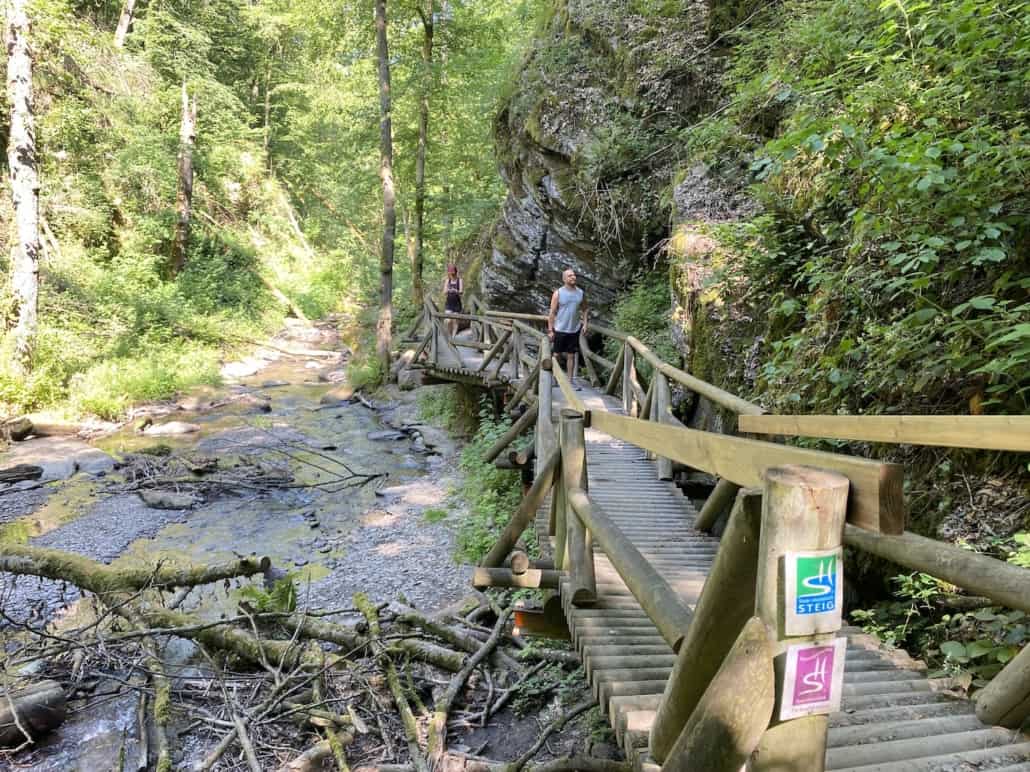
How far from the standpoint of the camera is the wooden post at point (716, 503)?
13.9ft

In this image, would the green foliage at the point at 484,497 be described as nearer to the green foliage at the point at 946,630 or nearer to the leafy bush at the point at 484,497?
the leafy bush at the point at 484,497

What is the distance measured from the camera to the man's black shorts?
8516mm

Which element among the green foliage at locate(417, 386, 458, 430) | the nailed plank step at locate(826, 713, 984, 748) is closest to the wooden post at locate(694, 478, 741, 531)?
the nailed plank step at locate(826, 713, 984, 748)

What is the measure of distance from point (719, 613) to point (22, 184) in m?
15.6

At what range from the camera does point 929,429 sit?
6.15ft

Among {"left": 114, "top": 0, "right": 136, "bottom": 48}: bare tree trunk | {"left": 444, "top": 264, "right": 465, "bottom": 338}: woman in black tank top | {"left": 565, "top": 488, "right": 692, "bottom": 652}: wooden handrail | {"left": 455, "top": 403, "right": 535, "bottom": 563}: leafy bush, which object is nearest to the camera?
{"left": 565, "top": 488, "right": 692, "bottom": 652}: wooden handrail

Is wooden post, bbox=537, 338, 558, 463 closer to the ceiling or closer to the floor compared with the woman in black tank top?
closer to the floor

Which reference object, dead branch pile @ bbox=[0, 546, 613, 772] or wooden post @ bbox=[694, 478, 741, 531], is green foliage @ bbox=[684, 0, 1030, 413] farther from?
dead branch pile @ bbox=[0, 546, 613, 772]

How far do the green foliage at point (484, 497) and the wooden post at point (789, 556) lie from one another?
583 cm

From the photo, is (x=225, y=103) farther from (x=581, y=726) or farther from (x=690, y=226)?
(x=581, y=726)

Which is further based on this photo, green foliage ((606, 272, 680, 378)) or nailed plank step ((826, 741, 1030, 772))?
green foliage ((606, 272, 680, 378))

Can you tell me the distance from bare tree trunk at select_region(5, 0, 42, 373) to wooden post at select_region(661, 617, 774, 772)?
48.7 ft

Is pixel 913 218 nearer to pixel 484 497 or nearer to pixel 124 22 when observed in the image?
pixel 484 497

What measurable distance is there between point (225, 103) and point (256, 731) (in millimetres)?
22557
